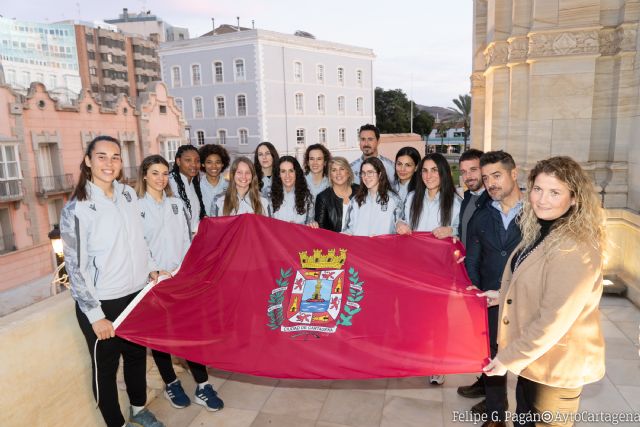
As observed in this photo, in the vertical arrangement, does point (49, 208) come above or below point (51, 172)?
below

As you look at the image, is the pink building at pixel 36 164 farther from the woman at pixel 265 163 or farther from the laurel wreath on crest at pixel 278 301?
the laurel wreath on crest at pixel 278 301

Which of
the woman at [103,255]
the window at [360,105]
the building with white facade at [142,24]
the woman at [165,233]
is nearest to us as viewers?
the woman at [103,255]

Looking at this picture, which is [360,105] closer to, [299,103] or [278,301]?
[299,103]

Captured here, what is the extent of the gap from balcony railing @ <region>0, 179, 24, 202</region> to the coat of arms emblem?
24596 millimetres

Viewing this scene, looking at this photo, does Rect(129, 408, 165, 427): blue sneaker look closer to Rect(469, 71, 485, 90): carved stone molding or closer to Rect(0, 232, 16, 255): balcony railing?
Rect(469, 71, 485, 90): carved stone molding

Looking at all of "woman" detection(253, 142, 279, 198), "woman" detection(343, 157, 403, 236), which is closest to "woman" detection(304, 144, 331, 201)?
A: "woman" detection(253, 142, 279, 198)

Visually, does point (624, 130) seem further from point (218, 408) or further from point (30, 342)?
point (30, 342)

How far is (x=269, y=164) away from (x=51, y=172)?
25.7m

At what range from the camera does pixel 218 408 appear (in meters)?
3.70

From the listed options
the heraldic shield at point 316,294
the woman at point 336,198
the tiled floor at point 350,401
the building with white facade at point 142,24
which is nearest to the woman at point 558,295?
the heraldic shield at point 316,294

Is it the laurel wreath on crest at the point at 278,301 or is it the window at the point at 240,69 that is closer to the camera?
the laurel wreath on crest at the point at 278,301

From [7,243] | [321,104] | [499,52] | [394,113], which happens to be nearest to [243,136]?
[321,104]

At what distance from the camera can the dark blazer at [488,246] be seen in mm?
3121

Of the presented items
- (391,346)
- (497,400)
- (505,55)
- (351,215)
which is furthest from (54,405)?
(505,55)
